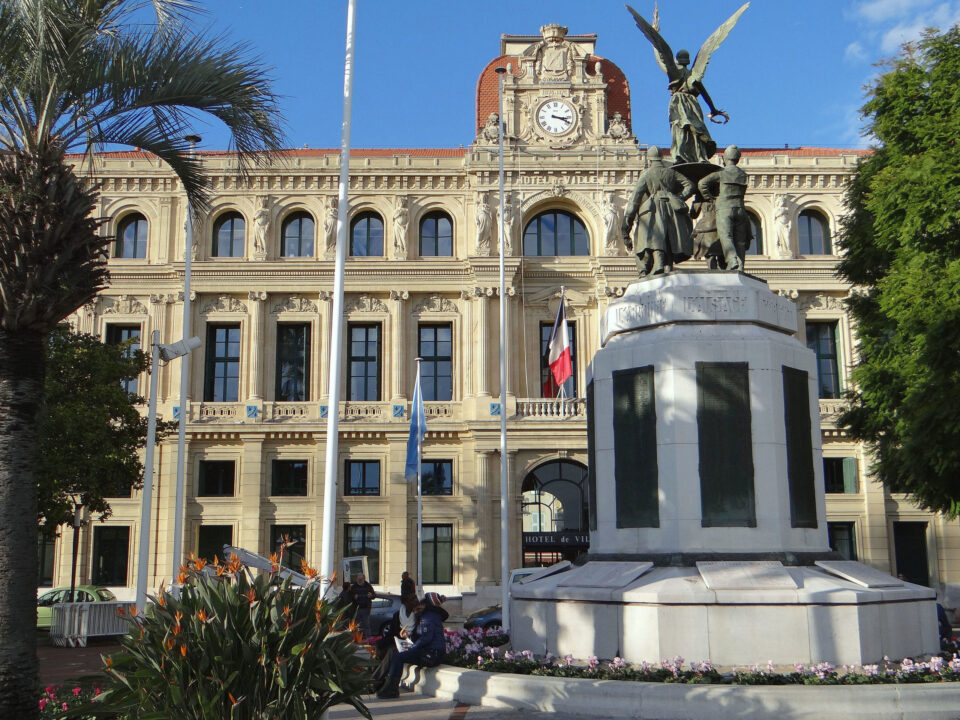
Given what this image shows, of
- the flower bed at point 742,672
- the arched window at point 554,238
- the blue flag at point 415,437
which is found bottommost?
the flower bed at point 742,672

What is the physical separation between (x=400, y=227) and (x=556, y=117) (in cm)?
840

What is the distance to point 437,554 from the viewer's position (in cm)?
3972

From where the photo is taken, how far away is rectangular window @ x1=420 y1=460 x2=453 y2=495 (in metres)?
40.4

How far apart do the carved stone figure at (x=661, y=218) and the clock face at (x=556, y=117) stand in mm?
28725

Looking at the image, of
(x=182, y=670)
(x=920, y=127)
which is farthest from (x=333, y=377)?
(x=920, y=127)

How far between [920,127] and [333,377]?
59.7ft

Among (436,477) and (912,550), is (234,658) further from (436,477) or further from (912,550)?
(912,550)

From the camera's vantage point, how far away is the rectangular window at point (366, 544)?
39.6 metres

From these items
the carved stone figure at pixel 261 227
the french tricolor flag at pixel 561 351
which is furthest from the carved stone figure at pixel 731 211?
the carved stone figure at pixel 261 227

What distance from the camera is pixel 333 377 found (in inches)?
512

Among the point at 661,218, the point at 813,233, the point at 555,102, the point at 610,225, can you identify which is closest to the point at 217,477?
the point at 610,225

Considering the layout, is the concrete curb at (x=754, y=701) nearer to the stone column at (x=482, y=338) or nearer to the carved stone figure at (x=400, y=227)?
the stone column at (x=482, y=338)

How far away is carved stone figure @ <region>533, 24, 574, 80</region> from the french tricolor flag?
1333 cm

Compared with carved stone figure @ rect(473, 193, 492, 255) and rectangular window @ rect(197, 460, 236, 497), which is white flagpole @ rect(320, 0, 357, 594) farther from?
rectangular window @ rect(197, 460, 236, 497)
